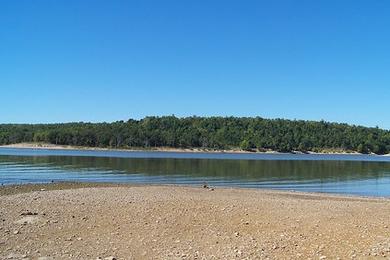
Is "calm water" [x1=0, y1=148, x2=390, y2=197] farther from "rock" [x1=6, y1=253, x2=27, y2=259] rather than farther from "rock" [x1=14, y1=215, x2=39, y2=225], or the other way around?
"rock" [x1=6, y1=253, x2=27, y2=259]

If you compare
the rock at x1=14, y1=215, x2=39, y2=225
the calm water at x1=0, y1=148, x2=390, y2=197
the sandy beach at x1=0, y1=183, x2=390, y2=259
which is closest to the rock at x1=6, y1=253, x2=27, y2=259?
the sandy beach at x1=0, y1=183, x2=390, y2=259

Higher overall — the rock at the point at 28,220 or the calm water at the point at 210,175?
the calm water at the point at 210,175

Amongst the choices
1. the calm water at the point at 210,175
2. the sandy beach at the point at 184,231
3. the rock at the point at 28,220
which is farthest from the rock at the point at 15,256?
the calm water at the point at 210,175

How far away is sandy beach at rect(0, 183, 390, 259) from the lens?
524 inches

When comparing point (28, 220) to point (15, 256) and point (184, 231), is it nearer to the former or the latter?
point (15, 256)

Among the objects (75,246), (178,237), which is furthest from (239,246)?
(75,246)

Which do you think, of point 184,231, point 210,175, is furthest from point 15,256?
point 210,175

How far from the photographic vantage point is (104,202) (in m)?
22.7

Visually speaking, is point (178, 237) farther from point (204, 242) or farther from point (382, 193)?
point (382, 193)

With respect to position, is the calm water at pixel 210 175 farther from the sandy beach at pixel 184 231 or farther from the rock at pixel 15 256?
the rock at pixel 15 256

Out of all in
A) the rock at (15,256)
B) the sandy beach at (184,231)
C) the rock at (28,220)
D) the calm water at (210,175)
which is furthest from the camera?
the calm water at (210,175)

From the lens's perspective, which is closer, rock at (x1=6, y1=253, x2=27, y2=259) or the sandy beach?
rock at (x1=6, y1=253, x2=27, y2=259)

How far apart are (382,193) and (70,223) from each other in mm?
29866

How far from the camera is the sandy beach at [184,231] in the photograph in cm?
1330
